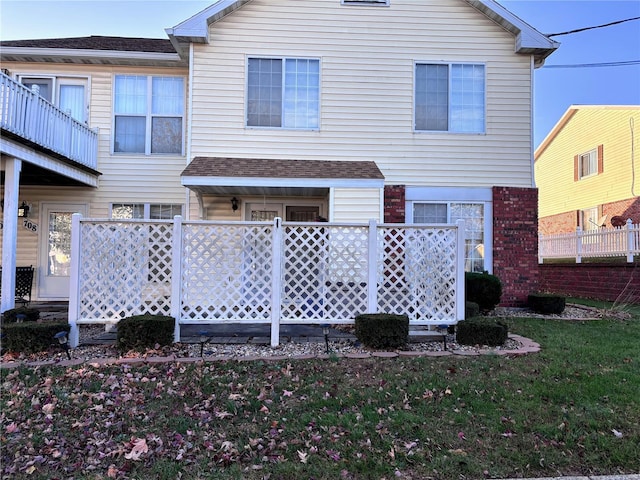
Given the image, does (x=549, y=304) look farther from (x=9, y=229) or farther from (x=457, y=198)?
(x=9, y=229)

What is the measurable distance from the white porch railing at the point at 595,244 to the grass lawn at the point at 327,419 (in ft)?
25.1

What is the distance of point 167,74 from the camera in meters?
10.2

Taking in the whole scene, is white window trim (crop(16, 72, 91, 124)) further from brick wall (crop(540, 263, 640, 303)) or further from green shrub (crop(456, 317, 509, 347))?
brick wall (crop(540, 263, 640, 303))

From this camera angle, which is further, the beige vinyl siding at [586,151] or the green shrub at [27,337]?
the beige vinyl siding at [586,151]

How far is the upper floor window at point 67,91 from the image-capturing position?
1010 centimetres

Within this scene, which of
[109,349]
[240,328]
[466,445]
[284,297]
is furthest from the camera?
[240,328]

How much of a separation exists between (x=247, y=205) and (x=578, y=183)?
16623mm

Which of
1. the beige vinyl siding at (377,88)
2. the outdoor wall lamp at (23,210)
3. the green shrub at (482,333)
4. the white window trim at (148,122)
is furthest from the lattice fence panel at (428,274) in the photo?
the outdoor wall lamp at (23,210)

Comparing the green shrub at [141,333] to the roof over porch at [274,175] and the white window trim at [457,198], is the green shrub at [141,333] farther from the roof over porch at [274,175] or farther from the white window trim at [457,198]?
the white window trim at [457,198]

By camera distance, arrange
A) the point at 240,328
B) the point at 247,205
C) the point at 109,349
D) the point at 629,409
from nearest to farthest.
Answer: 1. the point at 629,409
2. the point at 109,349
3. the point at 240,328
4. the point at 247,205

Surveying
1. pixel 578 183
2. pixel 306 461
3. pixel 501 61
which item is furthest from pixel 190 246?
pixel 578 183

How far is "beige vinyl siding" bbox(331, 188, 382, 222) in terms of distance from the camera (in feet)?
29.2

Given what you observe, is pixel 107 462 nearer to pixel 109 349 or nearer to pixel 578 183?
pixel 109 349

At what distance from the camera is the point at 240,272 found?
18.8ft
